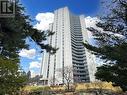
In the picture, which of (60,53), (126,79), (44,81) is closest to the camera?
(126,79)

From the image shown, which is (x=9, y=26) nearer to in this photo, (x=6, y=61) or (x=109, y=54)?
(x=6, y=61)

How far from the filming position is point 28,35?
23672mm

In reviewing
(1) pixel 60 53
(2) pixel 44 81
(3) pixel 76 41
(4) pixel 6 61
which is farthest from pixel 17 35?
(3) pixel 76 41

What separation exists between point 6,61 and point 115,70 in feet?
35.1

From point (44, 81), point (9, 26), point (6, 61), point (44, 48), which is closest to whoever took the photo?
point (6, 61)

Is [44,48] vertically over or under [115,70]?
over

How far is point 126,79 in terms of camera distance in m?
23.3

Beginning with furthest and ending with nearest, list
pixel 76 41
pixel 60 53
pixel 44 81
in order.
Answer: pixel 76 41 < pixel 60 53 < pixel 44 81

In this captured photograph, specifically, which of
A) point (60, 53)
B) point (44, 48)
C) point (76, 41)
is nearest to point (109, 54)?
point (44, 48)

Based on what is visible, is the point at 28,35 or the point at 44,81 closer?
the point at 28,35

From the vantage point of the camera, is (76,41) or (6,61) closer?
(6,61)

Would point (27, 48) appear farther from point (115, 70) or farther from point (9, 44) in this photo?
point (115, 70)

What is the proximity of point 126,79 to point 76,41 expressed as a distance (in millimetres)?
172064

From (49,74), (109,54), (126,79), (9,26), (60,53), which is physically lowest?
(126,79)
